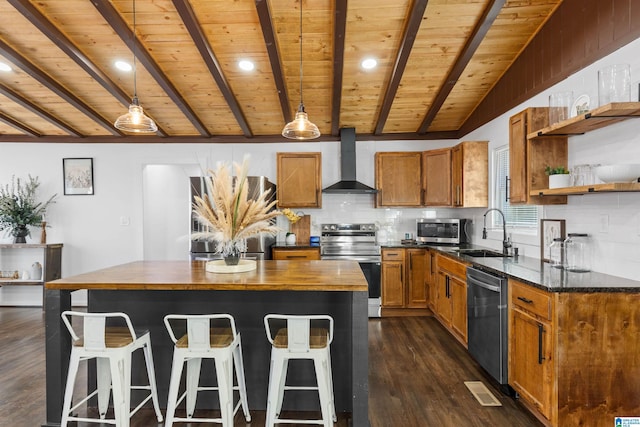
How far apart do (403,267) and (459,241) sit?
85cm

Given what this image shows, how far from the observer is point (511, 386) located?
103 inches

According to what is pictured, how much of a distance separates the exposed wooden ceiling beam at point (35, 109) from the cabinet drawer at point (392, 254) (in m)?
4.75

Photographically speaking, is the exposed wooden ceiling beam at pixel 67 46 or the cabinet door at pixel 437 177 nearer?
the exposed wooden ceiling beam at pixel 67 46

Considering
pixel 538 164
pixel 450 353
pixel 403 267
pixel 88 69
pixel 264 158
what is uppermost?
pixel 88 69

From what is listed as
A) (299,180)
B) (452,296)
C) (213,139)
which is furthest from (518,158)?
(213,139)

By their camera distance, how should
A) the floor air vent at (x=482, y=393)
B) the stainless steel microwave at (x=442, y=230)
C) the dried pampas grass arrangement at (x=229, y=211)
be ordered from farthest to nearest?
1. the stainless steel microwave at (x=442, y=230)
2. the floor air vent at (x=482, y=393)
3. the dried pampas grass arrangement at (x=229, y=211)

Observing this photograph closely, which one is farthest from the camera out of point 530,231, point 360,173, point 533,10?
point 360,173

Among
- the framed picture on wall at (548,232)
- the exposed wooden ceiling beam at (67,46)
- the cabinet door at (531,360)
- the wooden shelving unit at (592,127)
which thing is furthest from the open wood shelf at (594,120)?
the exposed wooden ceiling beam at (67,46)

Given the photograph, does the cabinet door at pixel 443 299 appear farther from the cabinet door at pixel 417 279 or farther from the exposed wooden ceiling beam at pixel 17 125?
the exposed wooden ceiling beam at pixel 17 125

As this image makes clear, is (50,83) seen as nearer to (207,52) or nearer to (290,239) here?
(207,52)

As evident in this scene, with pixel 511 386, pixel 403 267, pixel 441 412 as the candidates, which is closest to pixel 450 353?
pixel 511 386

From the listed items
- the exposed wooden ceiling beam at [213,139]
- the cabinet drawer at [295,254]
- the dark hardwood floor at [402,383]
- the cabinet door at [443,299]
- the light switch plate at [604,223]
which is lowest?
the dark hardwood floor at [402,383]

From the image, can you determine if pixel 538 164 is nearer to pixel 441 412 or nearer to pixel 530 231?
pixel 530 231

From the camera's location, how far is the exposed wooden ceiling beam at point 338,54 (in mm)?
2948
